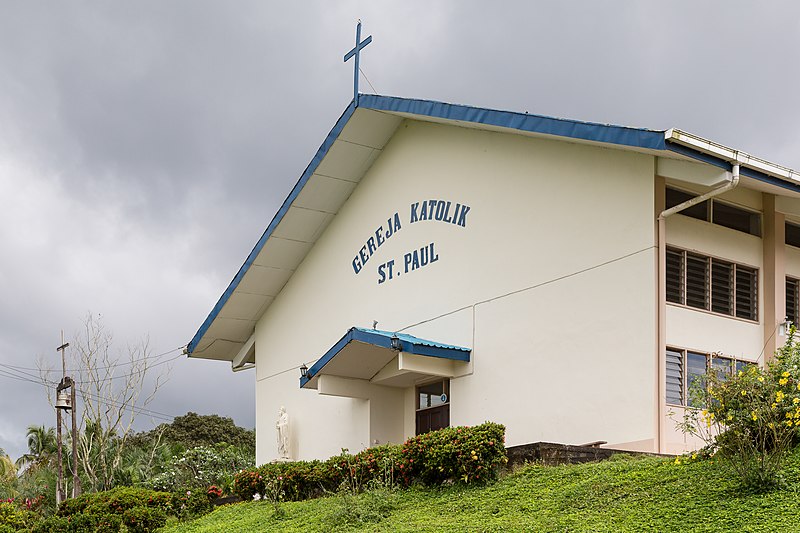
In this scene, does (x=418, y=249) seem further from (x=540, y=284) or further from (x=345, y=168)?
(x=540, y=284)

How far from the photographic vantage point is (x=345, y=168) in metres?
23.5

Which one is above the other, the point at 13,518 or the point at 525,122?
the point at 525,122

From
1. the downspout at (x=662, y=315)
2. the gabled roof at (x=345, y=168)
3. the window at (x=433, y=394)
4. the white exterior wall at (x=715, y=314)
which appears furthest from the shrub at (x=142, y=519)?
the white exterior wall at (x=715, y=314)

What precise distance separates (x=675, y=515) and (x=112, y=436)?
2341 centimetres

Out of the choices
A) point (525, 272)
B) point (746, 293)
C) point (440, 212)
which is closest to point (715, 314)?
point (746, 293)

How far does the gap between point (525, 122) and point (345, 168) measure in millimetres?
6821

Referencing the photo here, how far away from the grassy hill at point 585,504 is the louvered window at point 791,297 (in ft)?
19.1

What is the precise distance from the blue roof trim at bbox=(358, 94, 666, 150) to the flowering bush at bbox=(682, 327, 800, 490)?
14.5 ft

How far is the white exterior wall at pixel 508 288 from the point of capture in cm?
1616

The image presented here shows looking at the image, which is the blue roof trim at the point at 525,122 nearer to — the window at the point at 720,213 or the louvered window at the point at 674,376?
the window at the point at 720,213

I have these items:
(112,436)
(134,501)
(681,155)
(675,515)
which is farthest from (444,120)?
(112,436)

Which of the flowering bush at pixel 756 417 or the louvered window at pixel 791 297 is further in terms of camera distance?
the louvered window at pixel 791 297

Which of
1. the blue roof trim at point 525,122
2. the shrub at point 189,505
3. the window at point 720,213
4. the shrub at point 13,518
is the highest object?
the blue roof trim at point 525,122

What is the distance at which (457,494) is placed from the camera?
46.8 feet
